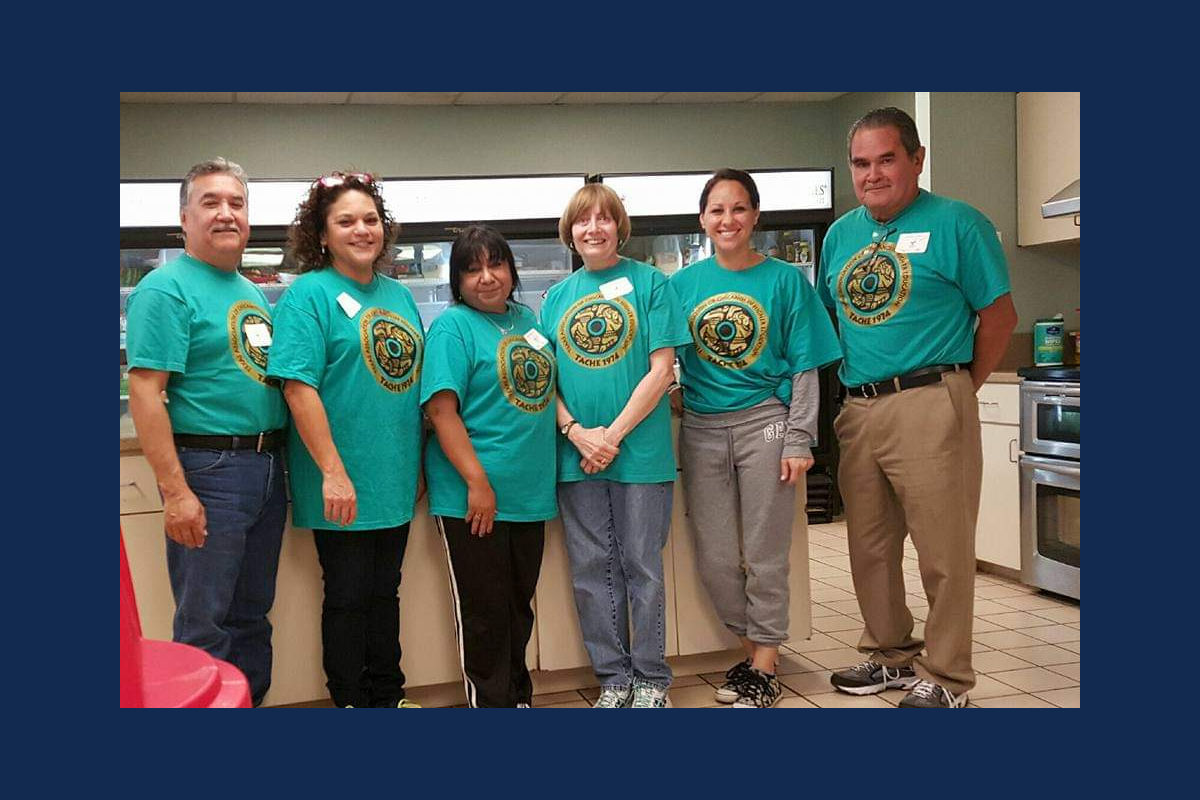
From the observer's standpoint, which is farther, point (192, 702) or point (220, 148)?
point (220, 148)

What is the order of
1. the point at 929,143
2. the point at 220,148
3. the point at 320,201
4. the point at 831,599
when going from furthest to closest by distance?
the point at 220,148 → the point at 929,143 → the point at 831,599 → the point at 320,201

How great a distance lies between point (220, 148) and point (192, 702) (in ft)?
15.9

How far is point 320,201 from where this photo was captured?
91.2 inches

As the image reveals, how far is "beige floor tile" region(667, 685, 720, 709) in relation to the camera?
270 cm

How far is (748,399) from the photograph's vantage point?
2604 mm

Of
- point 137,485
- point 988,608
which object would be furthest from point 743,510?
point 988,608

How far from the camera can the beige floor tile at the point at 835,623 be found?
3533 millimetres

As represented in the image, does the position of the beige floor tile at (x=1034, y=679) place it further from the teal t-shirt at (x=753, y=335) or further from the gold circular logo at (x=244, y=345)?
the gold circular logo at (x=244, y=345)

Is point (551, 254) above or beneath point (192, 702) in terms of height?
above

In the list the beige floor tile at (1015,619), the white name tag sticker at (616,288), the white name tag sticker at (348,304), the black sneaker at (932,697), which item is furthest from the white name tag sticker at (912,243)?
the beige floor tile at (1015,619)

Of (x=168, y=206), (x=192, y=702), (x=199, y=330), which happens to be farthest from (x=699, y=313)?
(x=168, y=206)

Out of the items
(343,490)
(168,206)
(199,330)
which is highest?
(168,206)

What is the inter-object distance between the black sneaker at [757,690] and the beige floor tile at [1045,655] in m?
0.93

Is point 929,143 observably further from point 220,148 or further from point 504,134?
point 220,148
